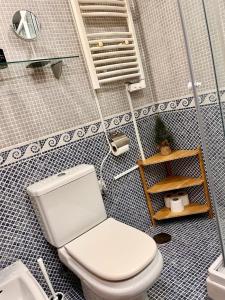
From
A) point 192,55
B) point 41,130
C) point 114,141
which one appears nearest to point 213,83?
point 192,55

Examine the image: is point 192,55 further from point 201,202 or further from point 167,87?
point 201,202

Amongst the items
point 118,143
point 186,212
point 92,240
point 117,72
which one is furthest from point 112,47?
point 186,212

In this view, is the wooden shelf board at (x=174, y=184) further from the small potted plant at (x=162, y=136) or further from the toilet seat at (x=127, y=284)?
the toilet seat at (x=127, y=284)

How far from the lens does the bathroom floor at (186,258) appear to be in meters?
1.51

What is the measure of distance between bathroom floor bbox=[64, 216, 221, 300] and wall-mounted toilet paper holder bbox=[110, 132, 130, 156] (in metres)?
0.74

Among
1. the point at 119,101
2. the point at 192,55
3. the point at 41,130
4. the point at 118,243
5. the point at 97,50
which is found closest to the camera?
the point at 192,55

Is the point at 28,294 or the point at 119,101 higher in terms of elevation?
the point at 119,101

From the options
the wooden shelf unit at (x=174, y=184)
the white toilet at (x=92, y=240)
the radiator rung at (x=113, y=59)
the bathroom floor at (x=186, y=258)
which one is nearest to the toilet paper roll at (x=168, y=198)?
the wooden shelf unit at (x=174, y=184)

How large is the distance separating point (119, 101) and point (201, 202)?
1.06 m

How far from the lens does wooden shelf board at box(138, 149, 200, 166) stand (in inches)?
79.3

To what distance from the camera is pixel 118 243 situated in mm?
1366

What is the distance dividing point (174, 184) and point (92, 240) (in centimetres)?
94

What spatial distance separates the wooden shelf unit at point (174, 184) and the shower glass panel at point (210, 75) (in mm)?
710

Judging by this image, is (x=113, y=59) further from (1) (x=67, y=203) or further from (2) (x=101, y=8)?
(1) (x=67, y=203)
